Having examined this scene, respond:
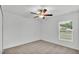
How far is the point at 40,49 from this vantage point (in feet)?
7.79

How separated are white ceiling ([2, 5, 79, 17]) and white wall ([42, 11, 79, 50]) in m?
0.12

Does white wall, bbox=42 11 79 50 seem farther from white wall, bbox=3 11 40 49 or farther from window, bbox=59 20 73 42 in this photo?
white wall, bbox=3 11 40 49

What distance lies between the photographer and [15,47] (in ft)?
7.24

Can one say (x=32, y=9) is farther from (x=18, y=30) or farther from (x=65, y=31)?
(x=65, y=31)

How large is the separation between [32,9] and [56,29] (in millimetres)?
816

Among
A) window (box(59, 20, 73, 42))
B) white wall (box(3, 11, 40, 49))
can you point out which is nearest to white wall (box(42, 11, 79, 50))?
window (box(59, 20, 73, 42))

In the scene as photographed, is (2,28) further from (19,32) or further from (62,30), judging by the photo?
(62,30)

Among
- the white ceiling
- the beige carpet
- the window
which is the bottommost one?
the beige carpet

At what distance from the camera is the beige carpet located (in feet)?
7.22

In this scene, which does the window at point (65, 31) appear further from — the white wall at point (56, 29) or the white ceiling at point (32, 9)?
the white ceiling at point (32, 9)

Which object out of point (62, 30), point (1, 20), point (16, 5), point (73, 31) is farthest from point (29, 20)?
point (73, 31)

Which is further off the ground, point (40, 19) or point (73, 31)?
point (40, 19)

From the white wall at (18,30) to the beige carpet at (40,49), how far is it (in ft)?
0.39
